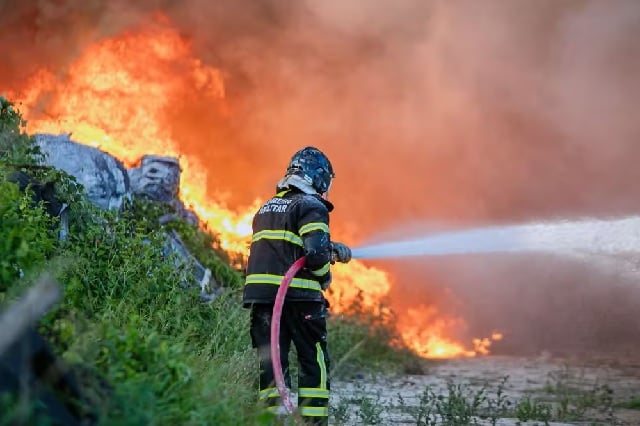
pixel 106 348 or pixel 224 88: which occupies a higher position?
pixel 224 88

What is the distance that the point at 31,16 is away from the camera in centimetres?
1374

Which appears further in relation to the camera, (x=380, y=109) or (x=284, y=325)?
(x=380, y=109)

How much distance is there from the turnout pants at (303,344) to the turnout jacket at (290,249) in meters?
0.10

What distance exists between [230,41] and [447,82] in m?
3.95

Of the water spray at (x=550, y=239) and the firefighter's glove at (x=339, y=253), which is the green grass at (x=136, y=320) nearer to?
the firefighter's glove at (x=339, y=253)

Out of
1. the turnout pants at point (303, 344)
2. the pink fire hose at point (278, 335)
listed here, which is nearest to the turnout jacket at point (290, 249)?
the turnout pants at point (303, 344)

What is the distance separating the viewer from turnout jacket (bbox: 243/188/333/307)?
6.20 m

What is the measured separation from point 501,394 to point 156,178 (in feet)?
16.4

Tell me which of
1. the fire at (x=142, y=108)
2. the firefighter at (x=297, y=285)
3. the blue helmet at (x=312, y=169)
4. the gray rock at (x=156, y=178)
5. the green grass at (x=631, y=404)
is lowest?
the green grass at (x=631, y=404)

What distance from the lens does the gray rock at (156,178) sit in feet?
36.2

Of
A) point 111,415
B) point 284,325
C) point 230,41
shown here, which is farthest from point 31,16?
point 111,415

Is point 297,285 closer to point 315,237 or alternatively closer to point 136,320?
point 315,237

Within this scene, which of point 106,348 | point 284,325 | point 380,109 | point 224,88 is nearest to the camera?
point 106,348

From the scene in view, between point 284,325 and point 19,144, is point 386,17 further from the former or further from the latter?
point 284,325
